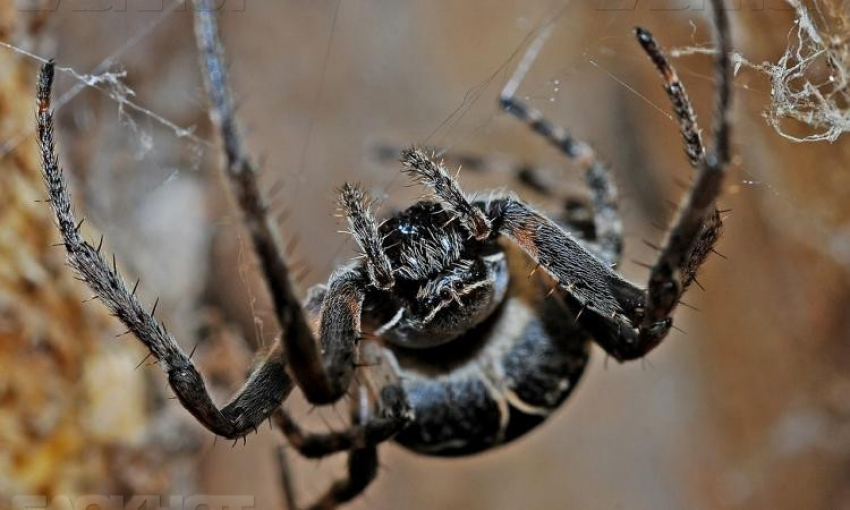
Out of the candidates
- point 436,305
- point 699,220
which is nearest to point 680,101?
point 699,220

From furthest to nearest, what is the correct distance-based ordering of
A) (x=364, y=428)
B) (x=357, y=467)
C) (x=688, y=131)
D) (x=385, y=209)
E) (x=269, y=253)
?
1. (x=385, y=209)
2. (x=357, y=467)
3. (x=364, y=428)
4. (x=688, y=131)
5. (x=269, y=253)

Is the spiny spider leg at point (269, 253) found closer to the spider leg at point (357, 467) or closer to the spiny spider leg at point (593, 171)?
the spider leg at point (357, 467)

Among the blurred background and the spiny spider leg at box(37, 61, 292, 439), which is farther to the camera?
the blurred background

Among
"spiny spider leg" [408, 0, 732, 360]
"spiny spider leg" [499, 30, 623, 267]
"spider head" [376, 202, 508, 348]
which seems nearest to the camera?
"spiny spider leg" [408, 0, 732, 360]

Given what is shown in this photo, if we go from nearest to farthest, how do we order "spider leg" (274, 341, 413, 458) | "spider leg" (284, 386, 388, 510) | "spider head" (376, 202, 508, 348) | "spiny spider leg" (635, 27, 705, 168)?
"spiny spider leg" (635, 27, 705, 168) → "spider head" (376, 202, 508, 348) → "spider leg" (274, 341, 413, 458) → "spider leg" (284, 386, 388, 510)

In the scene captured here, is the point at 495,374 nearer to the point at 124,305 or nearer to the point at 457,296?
the point at 457,296

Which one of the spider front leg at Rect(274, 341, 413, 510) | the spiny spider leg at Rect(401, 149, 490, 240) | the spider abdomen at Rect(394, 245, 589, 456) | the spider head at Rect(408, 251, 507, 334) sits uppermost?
the spiny spider leg at Rect(401, 149, 490, 240)

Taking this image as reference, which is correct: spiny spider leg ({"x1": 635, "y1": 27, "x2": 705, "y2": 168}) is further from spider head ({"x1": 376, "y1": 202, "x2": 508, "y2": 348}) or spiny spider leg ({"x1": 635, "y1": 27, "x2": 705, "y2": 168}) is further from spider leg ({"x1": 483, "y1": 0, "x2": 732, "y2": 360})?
spider head ({"x1": 376, "y1": 202, "x2": 508, "y2": 348})

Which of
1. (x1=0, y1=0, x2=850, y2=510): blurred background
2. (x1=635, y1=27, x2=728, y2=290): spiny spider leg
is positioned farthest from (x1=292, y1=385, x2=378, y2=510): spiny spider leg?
(x1=635, y1=27, x2=728, y2=290): spiny spider leg
